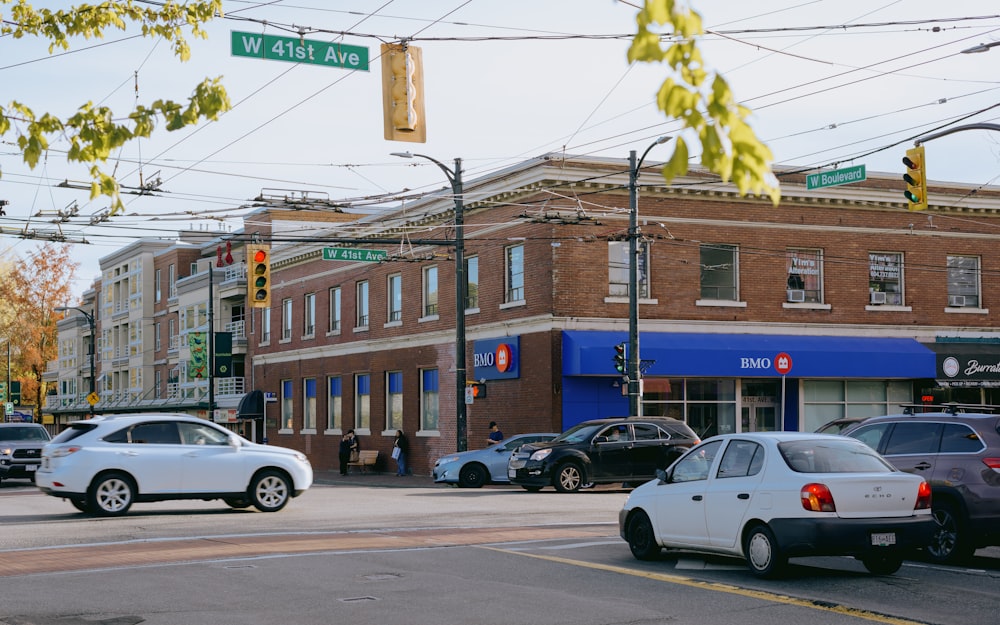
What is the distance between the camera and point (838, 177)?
947 inches

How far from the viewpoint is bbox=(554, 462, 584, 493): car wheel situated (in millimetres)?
27672

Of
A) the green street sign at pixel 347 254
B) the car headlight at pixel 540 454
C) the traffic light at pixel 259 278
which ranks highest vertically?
the green street sign at pixel 347 254

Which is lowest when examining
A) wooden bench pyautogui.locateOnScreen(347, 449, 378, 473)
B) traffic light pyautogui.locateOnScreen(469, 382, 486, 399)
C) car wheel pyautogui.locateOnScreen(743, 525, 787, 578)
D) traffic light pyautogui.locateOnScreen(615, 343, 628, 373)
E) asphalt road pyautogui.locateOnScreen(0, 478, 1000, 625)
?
wooden bench pyautogui.locateOnScreen(347, 449, 378, 473)

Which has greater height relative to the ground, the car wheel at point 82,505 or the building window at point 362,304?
the building window at point 362,304

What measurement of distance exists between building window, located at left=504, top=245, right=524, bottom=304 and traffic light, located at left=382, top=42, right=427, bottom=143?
834 inches

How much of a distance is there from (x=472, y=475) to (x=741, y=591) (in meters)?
19.4

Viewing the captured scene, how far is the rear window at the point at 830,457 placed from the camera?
40.1 feet

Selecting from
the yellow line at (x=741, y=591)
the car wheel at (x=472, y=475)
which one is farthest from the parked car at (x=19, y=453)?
the yellow line at (x=741, y=591)

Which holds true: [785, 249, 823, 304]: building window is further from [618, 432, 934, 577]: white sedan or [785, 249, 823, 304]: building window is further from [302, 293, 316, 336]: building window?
[618, 432, 934, 577]: white sedan

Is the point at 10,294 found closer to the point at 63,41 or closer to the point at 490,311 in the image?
the point at 490,311

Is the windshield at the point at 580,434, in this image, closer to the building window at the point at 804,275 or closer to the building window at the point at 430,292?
the building window at the point at 804,275

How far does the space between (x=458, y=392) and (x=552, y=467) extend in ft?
27.5

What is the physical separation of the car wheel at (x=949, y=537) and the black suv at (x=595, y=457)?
14.0 metres

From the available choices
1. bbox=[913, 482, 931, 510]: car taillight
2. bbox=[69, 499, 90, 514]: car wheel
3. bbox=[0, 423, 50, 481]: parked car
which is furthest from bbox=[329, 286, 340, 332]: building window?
bbox=[913, 482, 931, 510]: car taillight
